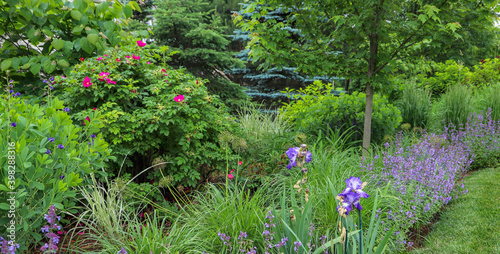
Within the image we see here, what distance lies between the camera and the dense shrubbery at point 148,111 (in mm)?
3049

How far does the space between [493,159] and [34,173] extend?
18.0 feet

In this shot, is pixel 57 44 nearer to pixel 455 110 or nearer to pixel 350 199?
pixel 350 199

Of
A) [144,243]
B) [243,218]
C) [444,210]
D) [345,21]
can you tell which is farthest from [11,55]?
[444,210]

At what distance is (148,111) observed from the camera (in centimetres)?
312

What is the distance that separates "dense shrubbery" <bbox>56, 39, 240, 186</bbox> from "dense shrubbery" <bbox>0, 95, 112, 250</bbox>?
2.80 feet

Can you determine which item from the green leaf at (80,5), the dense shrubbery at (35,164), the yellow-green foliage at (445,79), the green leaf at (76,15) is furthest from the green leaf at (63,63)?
the yellow-green foliage at (445,79)

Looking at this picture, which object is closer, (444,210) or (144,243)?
(144,243)

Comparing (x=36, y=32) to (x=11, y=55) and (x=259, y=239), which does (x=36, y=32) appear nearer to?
(x=11, y=55)

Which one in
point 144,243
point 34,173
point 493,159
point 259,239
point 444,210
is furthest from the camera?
point 493,159

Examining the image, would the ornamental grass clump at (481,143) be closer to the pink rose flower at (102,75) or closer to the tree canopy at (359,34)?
the tree canopy at (359,34)

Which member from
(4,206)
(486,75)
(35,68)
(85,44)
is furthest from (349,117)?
(486,75)

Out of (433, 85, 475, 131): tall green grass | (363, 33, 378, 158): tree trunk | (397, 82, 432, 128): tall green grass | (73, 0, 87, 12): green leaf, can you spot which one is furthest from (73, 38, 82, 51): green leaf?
(433, 85, 475, 131): tall green grass

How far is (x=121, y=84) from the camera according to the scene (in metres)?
3.34

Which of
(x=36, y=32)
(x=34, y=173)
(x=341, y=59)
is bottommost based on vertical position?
(x=34, y=173)
